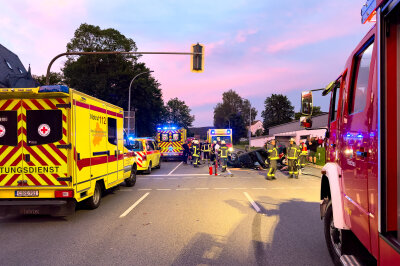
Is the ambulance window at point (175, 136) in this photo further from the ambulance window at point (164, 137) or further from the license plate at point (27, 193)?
the license plate at point (27, 193)

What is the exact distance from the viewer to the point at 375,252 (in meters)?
2.35

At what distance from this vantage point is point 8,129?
6031 mm

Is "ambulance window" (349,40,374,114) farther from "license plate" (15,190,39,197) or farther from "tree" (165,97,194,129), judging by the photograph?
"tree" (165,97,194,129)

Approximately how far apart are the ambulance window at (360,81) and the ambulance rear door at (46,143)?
16.8 ft

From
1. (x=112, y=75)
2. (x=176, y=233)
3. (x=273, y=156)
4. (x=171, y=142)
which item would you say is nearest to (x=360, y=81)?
(x=176, y=233)

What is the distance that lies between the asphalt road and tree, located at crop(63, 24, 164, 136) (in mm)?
32052

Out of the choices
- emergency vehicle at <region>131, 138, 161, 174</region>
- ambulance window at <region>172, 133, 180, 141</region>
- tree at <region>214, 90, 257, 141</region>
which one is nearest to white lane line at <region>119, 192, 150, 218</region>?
emergency vehicle at <region>131, 138, 161, 174</region>

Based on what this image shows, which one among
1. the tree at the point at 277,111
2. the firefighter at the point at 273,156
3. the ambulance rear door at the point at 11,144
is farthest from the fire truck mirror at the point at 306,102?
the tree at the point at 277,111

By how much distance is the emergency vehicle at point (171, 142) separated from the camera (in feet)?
80.1

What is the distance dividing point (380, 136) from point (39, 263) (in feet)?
14.3

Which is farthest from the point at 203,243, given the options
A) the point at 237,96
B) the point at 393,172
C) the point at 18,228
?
the point at 237,96

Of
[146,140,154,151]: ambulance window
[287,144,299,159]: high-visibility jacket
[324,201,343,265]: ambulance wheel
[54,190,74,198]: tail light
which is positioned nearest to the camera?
[324,201,343,265]: ambulance wheel

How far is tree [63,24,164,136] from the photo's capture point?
127 feet

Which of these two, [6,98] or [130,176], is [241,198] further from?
[6,98]
